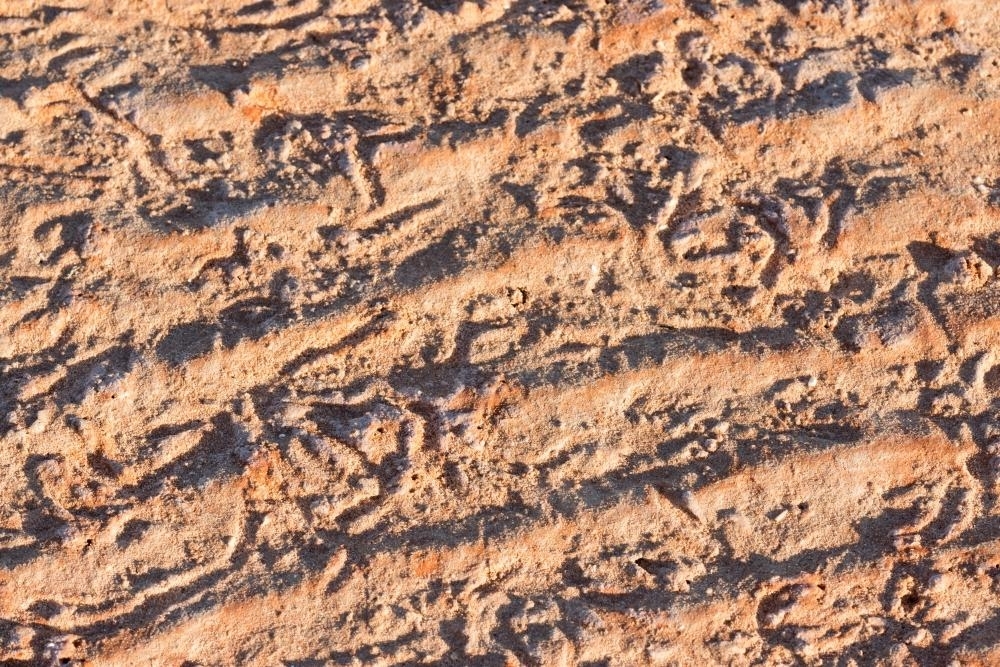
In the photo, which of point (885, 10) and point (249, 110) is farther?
point (885, 10)

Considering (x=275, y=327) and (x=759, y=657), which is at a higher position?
(x=275, y=327)

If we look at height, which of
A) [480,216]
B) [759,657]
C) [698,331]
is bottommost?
[759,657]

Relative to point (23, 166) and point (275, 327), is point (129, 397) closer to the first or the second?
point (275, 327)

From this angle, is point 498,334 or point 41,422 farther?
point 498,334

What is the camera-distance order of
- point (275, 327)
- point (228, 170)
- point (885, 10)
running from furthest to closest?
point (885, 10), point (228, 170), point (275, 327)

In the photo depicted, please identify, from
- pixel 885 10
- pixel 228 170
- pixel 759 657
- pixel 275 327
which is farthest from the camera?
pixel 885 10

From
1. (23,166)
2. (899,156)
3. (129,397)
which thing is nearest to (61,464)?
(129,397)
